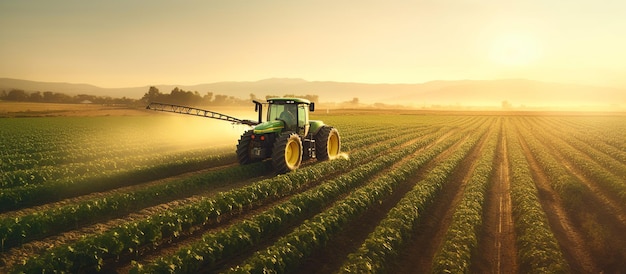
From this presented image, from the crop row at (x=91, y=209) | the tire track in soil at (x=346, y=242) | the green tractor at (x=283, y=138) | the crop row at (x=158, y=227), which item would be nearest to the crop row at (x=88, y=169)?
the green tractor at (x=283, y=138)

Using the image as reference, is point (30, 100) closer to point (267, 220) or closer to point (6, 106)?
point (6, 106)

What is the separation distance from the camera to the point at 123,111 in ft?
250

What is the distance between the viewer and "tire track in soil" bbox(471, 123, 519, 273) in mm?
8172

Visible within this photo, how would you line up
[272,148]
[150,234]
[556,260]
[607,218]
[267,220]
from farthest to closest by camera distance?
[272,148] → [607,218] → [267,220] → [150,234] → [556,260]

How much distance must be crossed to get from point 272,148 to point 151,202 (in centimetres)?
553

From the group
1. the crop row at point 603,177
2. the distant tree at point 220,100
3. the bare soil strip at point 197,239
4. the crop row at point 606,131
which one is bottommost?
the bare soil strip at point 197,239

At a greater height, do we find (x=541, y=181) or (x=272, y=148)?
(x=272, y=148)

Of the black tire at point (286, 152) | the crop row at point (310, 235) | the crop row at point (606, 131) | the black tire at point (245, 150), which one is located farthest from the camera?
the crop row at point (606, 131)

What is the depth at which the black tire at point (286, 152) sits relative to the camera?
49.1 feet

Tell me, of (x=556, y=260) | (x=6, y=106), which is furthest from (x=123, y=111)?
(x=556, y=260)

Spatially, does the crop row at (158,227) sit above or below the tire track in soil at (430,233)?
above

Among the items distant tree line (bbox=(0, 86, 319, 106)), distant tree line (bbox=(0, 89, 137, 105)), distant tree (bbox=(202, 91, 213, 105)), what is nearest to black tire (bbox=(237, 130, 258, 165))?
distant tree line (bbox=(0, 86, 319, 106))

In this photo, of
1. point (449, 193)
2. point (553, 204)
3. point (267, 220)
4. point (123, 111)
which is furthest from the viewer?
point (123, 111)

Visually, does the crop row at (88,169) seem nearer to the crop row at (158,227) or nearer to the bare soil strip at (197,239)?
the crop row at (158,227)
